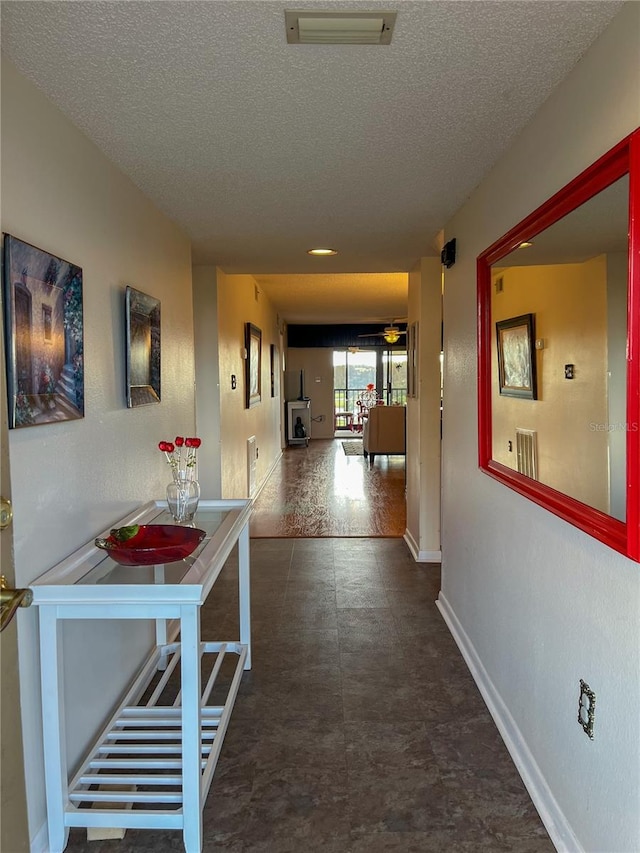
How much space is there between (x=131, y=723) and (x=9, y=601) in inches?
45.7

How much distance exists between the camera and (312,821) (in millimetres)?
1739

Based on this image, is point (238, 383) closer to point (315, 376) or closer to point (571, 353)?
point (571, 353)

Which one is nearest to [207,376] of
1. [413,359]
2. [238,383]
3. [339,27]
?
[238,383]

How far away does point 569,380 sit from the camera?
1.58m

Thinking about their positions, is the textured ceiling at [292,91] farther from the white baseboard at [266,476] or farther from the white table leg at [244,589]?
the white baseboard at [266,476]

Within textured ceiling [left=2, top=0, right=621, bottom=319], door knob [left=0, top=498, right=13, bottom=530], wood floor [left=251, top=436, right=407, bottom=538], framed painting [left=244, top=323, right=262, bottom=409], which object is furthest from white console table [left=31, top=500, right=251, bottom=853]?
framed painting [left=244, top=323, right=262, bottom=409]

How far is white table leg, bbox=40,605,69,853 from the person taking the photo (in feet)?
5.14

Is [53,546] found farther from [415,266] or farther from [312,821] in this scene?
[415,266]

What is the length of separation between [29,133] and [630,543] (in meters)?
1.85

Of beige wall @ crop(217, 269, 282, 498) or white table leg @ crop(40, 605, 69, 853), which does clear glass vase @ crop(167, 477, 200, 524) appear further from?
beige wall @ crop(217, 269, 282, 498)

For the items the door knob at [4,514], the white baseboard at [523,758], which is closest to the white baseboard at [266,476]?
the white baseboard at [523,758]

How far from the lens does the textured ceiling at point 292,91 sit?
53.2 inches

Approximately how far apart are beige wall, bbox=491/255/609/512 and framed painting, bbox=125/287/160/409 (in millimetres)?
1471

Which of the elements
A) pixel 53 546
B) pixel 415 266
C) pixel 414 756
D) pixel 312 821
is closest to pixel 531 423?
pixel 414 756
